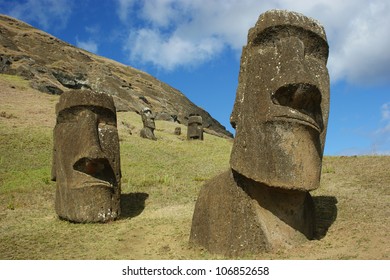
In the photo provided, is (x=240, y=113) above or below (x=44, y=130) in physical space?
below

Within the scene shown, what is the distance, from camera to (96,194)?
1112cm

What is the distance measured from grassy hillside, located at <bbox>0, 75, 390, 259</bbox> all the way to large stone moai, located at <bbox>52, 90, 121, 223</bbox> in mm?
466

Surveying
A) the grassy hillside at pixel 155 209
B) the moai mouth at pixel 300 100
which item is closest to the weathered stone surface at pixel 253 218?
the grassy hillside at pixel 155 209

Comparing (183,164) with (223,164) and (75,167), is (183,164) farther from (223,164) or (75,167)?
(75,167)

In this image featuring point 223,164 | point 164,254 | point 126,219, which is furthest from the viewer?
point 223,164

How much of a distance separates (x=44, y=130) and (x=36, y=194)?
12.6m

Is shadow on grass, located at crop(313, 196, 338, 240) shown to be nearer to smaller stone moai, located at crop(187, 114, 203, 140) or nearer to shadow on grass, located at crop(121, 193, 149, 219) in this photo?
shadow on grass, located at crop(121, 193, 149, 219)

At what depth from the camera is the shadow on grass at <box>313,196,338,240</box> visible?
28.1 ft

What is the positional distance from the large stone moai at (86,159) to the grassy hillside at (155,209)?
466 millimetres

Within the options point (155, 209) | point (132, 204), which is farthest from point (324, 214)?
point (132, 204)

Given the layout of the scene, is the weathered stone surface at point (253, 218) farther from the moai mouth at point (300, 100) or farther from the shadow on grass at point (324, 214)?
the moai mouth at point (300, 100)

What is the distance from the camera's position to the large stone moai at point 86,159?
11.1 m

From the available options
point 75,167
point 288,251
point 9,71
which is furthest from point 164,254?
Result: point 9,71

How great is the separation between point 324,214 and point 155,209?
531cm
